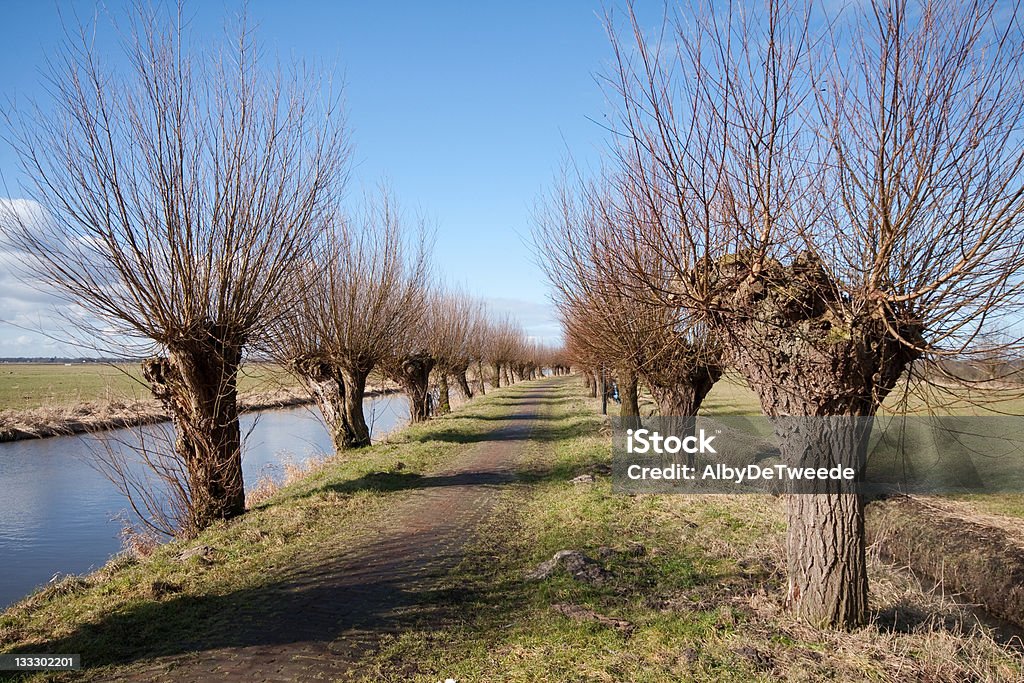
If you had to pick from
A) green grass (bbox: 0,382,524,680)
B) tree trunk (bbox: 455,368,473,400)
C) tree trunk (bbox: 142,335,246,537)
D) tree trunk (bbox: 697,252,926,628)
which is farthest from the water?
tree trunk (bbox: 455,368,473,400)

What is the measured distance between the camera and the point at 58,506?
13156 mm

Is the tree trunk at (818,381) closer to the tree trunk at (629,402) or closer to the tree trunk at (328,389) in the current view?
the tree trunk at (629,402)

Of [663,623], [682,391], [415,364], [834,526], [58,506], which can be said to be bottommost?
[58,506]

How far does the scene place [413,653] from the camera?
5137mm

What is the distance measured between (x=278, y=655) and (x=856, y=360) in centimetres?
500

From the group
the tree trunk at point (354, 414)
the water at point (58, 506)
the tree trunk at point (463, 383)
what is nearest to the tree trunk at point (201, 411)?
the water at point (58, 506)

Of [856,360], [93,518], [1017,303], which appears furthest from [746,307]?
[93,518]

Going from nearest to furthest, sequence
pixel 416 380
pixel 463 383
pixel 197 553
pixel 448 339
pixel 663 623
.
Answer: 1. pixel 663 623
2. pixel 197 553
3. pixel 416 380
4. pixel 448 339
5. pixel 463 383

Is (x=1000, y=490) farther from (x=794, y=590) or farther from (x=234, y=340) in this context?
(x=234, y=340)

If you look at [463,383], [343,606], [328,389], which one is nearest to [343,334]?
[328,389]

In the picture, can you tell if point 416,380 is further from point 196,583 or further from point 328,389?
point 196,583

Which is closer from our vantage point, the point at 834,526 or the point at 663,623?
the point at 834,526
